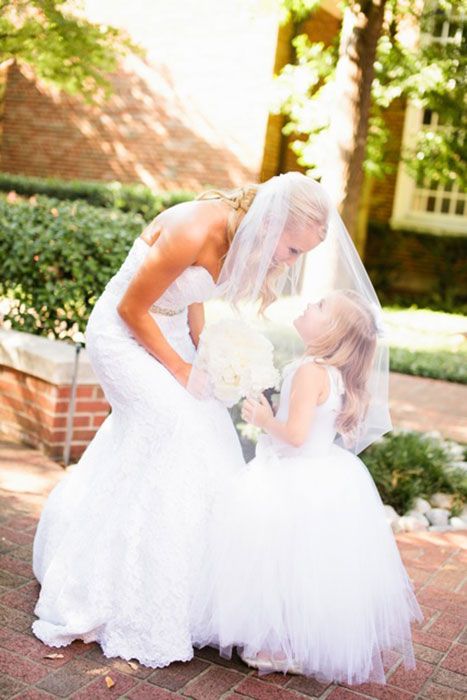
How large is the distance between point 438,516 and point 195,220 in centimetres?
291

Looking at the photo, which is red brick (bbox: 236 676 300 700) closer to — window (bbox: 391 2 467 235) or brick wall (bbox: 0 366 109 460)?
brick wall (bbox: 0 366 109 460)

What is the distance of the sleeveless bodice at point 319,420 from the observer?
3.12 meters

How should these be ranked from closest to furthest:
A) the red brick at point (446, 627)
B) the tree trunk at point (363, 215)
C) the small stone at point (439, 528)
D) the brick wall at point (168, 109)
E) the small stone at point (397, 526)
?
the red brick at point (446, 627) < the small stone at point (397, 526) < the small stone at point (439, 528) < the brick wall at point (168, 109) < the tree trunk at point (363, 215)

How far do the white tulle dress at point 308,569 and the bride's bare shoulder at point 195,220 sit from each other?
2.01ft

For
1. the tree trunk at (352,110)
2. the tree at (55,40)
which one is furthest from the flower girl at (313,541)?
the tree at (55,40)

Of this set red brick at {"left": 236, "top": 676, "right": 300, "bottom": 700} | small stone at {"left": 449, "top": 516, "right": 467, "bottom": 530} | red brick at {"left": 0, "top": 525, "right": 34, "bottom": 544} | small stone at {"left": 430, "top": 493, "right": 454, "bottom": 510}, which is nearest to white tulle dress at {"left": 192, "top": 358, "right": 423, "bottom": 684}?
red brick at {"left": 236, "top": 676, "right": 300, "bottom": 700}

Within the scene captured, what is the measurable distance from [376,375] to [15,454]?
2.66m

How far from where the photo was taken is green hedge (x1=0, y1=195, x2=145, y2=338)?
5.81m

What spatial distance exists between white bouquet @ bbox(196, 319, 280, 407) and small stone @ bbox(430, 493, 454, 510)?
2663 millimetres

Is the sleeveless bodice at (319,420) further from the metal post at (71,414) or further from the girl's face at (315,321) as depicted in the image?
the metal post at (71,414)

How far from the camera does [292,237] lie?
10.1ft

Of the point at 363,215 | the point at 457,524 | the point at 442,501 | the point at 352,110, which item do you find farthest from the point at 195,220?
the point at 363,215

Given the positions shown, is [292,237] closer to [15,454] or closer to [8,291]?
[15,454]

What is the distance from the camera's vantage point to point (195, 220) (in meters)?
3.04
